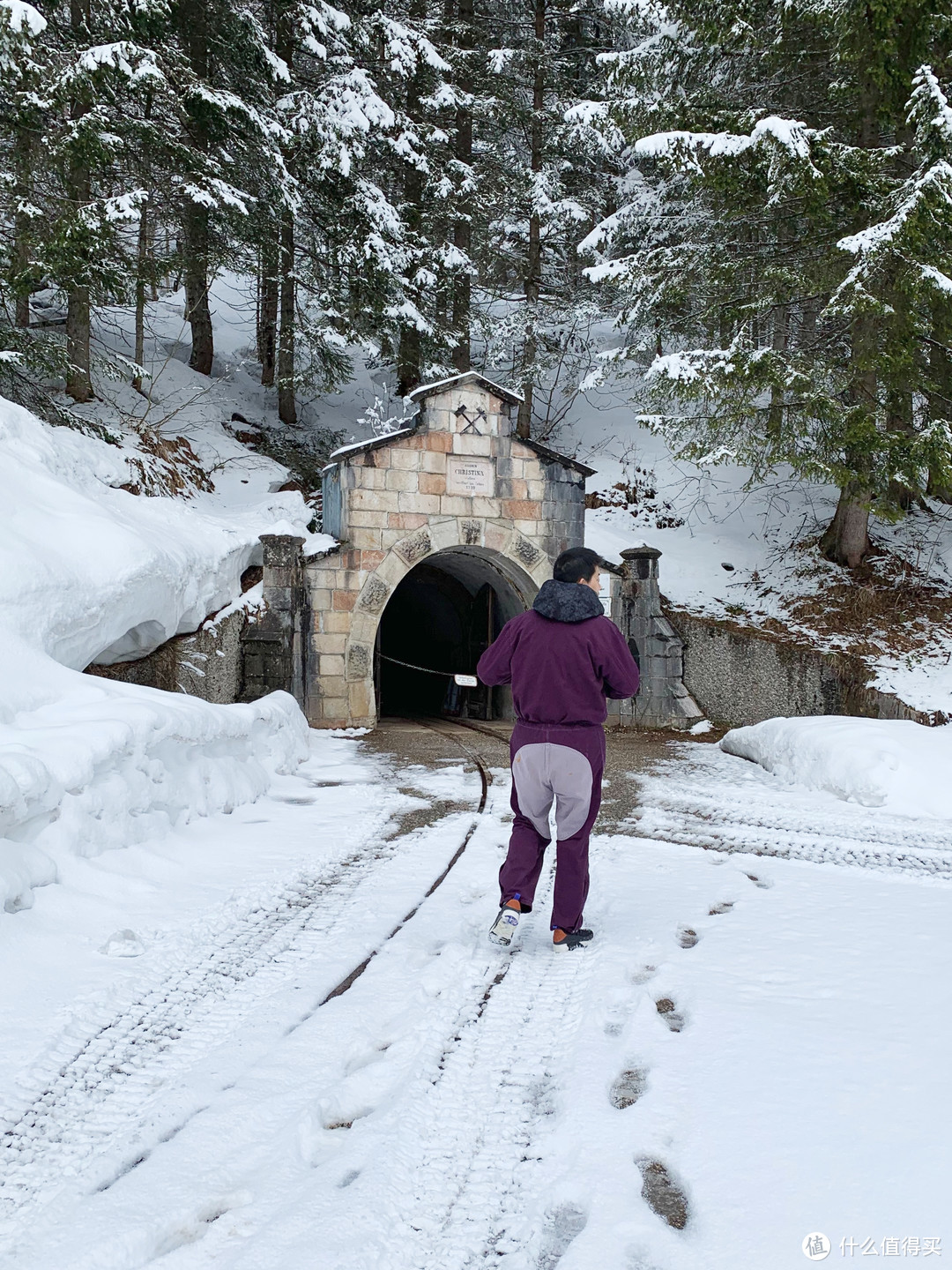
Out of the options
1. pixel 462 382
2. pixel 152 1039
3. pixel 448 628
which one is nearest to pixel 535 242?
pixel 462 382

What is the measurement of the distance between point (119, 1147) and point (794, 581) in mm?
12054

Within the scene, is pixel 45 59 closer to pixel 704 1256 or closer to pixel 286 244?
pixel 286 244

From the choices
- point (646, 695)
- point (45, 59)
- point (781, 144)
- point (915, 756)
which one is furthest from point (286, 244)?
point (915, 756)

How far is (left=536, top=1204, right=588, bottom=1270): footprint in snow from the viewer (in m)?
1.81

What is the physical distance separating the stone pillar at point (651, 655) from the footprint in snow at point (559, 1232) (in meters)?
9.87

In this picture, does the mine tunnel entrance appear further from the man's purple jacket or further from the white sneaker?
the white sneaker

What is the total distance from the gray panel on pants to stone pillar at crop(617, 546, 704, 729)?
26.6 feet

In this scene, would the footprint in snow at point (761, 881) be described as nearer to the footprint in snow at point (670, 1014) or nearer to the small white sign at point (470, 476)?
the footprint in snow at point (670, 1014)

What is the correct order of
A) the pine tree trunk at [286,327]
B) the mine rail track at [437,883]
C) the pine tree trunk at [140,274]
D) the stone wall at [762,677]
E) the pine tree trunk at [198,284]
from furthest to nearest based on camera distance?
the pine tree trunk at [286,327] < the pine tree trunk at [198,284] < the pine tree trunk at [140,274] < the stone wall at [762,677] < the mine rail track at [437,883]

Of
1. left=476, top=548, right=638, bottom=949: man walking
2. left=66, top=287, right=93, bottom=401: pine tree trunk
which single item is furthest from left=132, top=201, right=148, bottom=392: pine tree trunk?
left=476, top=548, right=638, bottom=949: man walking

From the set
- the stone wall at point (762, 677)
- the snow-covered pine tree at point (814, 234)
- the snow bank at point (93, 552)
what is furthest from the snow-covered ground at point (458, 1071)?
the snow-covered pine tree at point (814, 234)

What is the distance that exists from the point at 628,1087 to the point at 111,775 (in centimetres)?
315

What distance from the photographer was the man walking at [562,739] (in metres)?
3.64

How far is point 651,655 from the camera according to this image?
1190 centimetres
